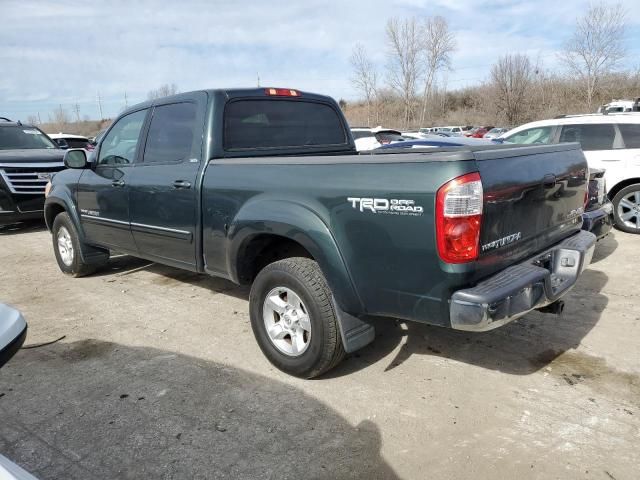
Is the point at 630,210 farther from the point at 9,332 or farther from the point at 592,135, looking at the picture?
the point at 9,332

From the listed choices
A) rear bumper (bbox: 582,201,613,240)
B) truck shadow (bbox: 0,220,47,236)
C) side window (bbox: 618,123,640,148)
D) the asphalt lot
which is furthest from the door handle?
truck shadow (bbox: 0,220,47,236)

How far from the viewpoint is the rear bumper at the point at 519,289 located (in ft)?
8.36

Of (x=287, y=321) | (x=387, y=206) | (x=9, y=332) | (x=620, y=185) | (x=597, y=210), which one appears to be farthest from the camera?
(x=620, y=185)

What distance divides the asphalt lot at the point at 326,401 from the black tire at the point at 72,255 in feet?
3.34

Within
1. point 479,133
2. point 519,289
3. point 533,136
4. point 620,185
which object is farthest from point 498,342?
point 479,133

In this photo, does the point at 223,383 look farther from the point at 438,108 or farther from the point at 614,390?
the point at 438,108

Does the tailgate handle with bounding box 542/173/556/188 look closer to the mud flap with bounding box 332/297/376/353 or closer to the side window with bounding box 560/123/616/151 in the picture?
the mud flap with bounding box 332/297/376/353

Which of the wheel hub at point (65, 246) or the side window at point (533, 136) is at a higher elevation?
the side window at point (533, 136)

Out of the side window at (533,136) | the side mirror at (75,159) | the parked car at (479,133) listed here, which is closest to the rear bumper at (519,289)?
the side mirror at (75,159)

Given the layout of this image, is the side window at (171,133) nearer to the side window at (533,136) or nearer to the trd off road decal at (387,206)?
the trd off road decal at (387,206)

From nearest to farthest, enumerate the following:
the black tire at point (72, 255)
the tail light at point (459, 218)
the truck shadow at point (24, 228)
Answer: the tail light at point (459, 218) < the black tire at point (72, 255) < the truck shadow at point (24, 228)

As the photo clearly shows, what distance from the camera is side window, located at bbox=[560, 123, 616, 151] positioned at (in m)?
7.66

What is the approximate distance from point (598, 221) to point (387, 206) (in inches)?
150

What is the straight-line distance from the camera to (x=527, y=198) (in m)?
2.93
